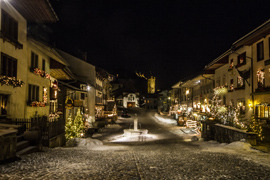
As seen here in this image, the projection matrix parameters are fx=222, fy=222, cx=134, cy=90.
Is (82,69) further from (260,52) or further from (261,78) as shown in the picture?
(261,78)

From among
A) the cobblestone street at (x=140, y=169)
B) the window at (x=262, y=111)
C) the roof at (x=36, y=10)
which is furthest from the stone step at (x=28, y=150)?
the window at (x=262, y=111)

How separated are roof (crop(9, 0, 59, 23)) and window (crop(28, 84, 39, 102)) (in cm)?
461

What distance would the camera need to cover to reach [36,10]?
508 inches

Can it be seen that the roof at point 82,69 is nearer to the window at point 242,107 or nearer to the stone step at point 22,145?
the window at point 242,107

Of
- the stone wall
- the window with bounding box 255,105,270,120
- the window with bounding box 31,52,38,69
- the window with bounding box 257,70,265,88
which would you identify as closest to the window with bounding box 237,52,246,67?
the window with bounding box 257,70,265,88

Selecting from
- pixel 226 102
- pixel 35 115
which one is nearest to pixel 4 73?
pixel 35 115

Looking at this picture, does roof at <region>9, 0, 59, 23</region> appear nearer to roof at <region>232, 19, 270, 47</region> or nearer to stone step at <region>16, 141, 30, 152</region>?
stone step at <region>16, 141, 30, 152</region>

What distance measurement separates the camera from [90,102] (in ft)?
124

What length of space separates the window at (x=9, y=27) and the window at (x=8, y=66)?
1.09 m

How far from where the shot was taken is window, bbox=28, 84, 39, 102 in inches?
611

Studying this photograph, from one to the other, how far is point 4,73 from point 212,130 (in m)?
15.8

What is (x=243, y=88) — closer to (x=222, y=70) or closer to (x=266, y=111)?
(x=266, y=111)

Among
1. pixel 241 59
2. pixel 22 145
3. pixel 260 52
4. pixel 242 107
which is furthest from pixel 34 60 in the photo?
pixel 242 107

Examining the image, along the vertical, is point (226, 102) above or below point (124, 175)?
above
